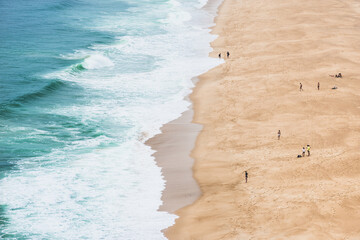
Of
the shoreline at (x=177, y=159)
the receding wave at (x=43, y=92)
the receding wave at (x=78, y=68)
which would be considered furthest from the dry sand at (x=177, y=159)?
the receding wave at (x=78, y=68)

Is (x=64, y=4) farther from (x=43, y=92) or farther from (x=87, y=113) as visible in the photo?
(x=87, y=113)

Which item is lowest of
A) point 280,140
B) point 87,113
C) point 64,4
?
point 280,140

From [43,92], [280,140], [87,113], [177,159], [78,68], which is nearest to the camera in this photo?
[177,159]

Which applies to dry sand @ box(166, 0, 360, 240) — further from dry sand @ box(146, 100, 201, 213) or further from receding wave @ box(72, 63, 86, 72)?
receding wave @ box(72, 63, 86, 72)

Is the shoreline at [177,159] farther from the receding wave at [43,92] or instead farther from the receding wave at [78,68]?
the receding wave at [78,68]

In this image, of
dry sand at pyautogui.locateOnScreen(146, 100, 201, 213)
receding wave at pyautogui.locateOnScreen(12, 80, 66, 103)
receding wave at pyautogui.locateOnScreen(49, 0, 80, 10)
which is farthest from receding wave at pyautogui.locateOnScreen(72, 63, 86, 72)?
receding wave at pyautogui.locateOnScreen(49, 0, 80, 10)

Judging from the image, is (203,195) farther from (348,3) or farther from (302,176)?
(348,3)

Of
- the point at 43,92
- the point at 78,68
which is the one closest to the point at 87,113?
the point at 43,92
